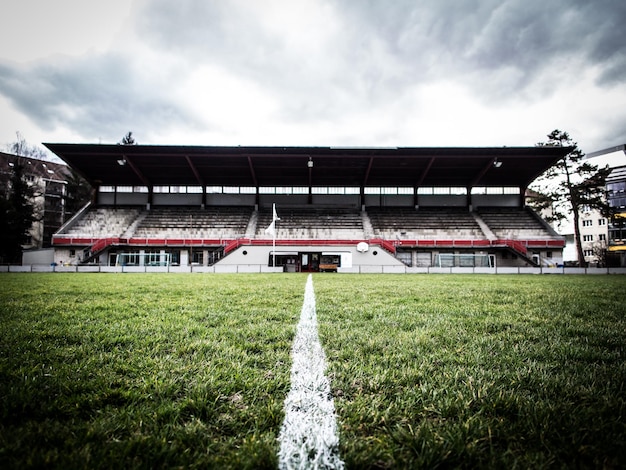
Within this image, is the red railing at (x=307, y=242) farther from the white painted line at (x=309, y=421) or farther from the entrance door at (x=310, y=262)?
the white painted line at (x=309, y=421)

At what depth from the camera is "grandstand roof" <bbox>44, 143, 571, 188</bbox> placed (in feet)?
103

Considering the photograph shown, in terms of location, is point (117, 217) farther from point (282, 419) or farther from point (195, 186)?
point (282, 419)

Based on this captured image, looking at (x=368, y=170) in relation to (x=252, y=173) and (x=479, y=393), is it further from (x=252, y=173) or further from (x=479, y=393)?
(x=479, y=393)

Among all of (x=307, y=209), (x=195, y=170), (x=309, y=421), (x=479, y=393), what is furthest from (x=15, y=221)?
(x=479, y=393)

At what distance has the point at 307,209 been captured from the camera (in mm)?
37938

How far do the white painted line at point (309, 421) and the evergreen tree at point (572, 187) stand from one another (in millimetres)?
41905

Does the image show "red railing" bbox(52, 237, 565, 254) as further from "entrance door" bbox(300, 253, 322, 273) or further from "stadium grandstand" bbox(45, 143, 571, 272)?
"entrance door" bbox(300, 253, 322, 273)

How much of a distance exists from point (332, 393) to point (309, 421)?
0.38 meters

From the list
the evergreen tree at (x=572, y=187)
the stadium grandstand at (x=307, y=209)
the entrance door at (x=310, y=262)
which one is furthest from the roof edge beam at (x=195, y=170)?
the evergreen tree at (x=572, y=187)

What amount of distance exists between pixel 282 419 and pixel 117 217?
136ft

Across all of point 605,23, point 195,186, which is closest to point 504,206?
point 605,23

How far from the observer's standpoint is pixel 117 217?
3612 cm

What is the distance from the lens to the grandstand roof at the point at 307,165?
31.5 meters

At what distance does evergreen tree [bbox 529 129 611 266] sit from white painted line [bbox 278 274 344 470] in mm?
41905
